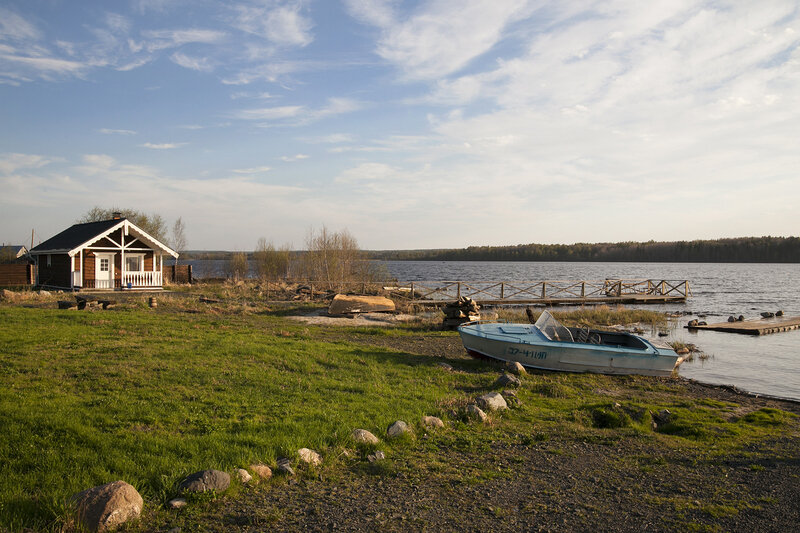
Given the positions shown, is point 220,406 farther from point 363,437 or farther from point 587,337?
point 587,337

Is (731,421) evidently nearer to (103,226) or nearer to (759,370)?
(759,370)

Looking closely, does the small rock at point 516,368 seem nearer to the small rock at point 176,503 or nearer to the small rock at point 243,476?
the small rock at point 243,476

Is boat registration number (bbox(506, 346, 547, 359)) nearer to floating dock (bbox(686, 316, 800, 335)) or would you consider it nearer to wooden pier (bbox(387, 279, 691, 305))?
wooden pier (bbox(387, 279, 691, 305))

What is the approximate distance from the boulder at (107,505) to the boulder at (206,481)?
444 millimetres

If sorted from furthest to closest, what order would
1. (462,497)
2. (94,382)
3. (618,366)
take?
(618,366) → (94,382) → (462,497)

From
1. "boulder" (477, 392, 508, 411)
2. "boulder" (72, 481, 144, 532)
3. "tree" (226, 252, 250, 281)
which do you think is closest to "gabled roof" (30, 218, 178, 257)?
"tree" (226, 252, 250, 281)

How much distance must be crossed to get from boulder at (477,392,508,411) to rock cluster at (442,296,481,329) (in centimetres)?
1037

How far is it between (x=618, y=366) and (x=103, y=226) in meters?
30.0

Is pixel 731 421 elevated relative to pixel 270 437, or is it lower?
lower

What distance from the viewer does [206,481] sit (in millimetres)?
4762

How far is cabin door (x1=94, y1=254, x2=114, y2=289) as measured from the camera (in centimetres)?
3017


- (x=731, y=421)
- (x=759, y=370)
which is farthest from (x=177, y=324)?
(x=759, y=370)

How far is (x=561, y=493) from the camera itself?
535 cm

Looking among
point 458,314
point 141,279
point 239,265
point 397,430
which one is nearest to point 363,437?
point 397,430
